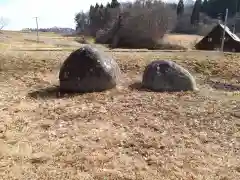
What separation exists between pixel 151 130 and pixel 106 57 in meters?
4.36

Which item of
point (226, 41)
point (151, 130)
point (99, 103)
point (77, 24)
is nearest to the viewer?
point (151, 130)

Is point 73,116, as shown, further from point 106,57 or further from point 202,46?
point 202,46

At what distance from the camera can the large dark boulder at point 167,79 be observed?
11375 mm

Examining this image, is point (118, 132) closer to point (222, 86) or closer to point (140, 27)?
point (222, 86)

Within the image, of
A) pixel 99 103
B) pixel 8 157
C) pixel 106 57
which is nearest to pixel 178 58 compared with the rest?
pixel 106 57

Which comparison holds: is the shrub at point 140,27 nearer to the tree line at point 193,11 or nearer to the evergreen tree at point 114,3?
the tree line at point 193,11

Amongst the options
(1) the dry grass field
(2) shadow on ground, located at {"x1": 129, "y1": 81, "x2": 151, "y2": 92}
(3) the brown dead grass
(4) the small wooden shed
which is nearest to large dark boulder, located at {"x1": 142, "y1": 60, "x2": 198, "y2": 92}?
(2) shadow on ground, located at {"x1": 129, "y1": 81, "x2": 151, "y2": 92}

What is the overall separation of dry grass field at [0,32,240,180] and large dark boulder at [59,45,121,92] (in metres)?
0.38

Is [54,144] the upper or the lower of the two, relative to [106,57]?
lower

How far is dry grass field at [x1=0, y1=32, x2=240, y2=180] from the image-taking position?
6.10 metres

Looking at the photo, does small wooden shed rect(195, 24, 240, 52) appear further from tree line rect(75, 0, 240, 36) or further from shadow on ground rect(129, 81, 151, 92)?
tree line rect(75, 0, 240, 36)

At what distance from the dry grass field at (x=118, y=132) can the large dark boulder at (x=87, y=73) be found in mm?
380

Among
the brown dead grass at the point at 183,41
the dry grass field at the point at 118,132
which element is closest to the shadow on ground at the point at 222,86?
the dry grass field at the point at 118,132

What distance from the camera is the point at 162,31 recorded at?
39.6m
